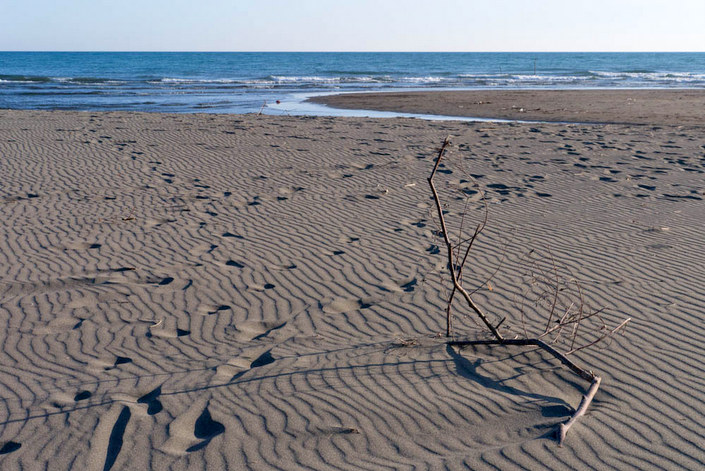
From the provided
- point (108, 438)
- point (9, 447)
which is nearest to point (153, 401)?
point (108, 438)

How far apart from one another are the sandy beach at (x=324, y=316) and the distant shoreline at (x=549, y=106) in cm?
877

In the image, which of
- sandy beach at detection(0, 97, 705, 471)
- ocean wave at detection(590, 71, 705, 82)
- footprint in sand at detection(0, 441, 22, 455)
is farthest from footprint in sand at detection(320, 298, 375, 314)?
ocean wave at detection(590, 71, 705, 82)

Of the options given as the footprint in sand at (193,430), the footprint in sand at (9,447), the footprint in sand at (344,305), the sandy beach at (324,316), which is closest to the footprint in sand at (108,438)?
the sandy beach at (324,316)

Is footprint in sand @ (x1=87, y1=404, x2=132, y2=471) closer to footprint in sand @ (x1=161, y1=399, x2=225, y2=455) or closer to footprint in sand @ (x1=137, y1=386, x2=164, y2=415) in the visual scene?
footprint in sand @ (x1=137, y1=386, x2=164, y2=415)

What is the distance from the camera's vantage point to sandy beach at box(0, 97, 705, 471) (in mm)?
2963

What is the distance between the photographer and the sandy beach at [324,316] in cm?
296

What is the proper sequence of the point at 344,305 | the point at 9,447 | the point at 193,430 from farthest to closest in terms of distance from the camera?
the point at 344,305
the point at 193,430
the point at 9,447

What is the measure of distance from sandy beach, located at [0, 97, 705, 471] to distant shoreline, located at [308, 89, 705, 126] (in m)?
8.77

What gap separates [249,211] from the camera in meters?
7.34

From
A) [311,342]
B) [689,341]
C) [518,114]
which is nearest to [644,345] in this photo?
[689,341]

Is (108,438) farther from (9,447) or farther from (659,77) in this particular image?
(659,77)

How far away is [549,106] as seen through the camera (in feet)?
72.2

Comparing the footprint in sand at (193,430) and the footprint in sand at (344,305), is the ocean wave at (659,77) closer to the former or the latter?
the footprint in sand at (344,305)

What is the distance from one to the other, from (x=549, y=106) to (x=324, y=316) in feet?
64.5
